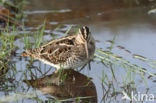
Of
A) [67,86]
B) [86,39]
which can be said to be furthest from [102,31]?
[67,86]

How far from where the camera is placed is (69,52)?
16.6 feet

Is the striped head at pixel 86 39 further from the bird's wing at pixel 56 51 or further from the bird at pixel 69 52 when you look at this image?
the bird's wing at pixel 56 51

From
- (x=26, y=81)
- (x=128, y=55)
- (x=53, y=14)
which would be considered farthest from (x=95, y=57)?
(x=53, y=14)

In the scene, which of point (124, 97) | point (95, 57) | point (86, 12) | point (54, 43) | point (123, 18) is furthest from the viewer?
point (86, 12)

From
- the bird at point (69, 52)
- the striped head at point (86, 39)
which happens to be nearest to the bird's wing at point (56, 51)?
the bird at point (69, 52)

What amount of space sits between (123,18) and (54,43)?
2.53 meters

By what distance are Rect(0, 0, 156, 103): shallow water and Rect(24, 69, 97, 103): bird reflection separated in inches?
3.4

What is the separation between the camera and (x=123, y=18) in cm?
727

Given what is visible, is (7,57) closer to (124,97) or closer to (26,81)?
(26,81)

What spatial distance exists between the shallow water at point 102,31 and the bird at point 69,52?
0.21 m

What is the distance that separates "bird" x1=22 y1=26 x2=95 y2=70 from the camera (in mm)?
4961

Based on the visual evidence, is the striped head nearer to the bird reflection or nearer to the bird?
the bird

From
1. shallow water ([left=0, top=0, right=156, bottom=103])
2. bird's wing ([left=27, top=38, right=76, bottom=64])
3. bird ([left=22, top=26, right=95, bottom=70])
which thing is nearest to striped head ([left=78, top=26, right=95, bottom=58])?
bird ([left=22, top=26, right=95, bottom=70])

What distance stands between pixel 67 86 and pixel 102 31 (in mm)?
2305
